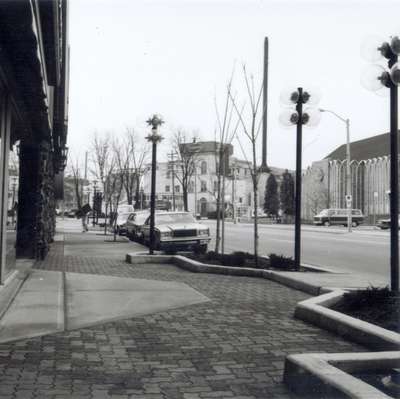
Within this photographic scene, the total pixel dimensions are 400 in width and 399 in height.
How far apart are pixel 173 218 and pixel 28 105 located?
39.9ft

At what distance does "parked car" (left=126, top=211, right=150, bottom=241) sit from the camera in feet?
80.6

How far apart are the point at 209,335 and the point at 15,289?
420 cm

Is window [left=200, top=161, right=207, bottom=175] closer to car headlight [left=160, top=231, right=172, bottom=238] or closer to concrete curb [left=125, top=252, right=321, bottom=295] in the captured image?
car headlight [left=160, top=231, right=172, bottom=238]

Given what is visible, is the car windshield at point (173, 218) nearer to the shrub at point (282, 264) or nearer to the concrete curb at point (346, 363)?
the shrub at point (282, 264)

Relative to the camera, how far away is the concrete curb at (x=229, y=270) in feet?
31.1

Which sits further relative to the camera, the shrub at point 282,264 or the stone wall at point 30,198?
the stone wall at point 30,198

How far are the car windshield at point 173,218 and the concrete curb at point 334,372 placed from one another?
15955 millimetres

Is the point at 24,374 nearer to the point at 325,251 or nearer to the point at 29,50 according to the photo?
the point at 29,50

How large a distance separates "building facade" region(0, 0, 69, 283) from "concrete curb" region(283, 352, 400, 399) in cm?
350

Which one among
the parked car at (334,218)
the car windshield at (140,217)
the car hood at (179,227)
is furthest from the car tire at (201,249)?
the parked car at (334,218)

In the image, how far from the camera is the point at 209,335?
603 cm

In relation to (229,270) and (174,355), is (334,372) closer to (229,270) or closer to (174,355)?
(174,355)

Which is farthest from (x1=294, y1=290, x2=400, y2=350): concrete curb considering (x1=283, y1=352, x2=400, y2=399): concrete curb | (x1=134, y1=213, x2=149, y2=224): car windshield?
(x1=134, y1=213, x2=149, y2=224): car windshield

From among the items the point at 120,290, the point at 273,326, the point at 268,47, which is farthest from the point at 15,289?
the point at 268,47
